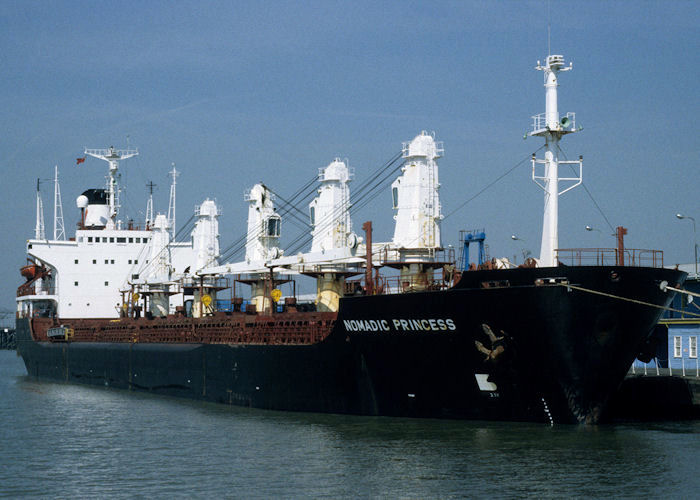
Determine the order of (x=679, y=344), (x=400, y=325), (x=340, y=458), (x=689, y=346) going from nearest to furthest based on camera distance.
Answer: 1. (x=340, y=458)
2. (x=400, y=325)
3. (x=689, y=346)
4. (x=679, y=344)

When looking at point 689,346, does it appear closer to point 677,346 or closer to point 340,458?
point 677,346

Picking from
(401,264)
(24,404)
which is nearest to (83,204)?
(24,404)

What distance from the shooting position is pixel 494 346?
22.0 m

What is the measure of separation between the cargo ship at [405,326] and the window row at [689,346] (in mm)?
11700

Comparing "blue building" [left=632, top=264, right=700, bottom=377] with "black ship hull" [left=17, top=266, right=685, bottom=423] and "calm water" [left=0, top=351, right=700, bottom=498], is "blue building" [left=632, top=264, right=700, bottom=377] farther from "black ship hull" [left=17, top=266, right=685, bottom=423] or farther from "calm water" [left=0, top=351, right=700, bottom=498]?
"black ship hull" [left=17, top=266, right=685, bottom=423]

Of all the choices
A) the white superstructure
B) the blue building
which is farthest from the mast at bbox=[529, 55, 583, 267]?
the white superstructure

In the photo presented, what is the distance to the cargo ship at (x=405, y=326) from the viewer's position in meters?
21.9

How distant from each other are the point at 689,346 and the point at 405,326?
53.0 ft

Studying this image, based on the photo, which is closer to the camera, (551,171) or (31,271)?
(551,171)

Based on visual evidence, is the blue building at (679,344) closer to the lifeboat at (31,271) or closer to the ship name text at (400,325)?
the ship name text at (400,325)

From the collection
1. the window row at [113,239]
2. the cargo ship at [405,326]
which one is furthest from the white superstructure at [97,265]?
the cargo ship at [405,326]

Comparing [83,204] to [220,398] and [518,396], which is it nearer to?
[220,398]

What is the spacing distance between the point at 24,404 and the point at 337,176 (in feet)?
49.6

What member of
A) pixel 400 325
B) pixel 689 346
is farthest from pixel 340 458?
pixel 689 346
